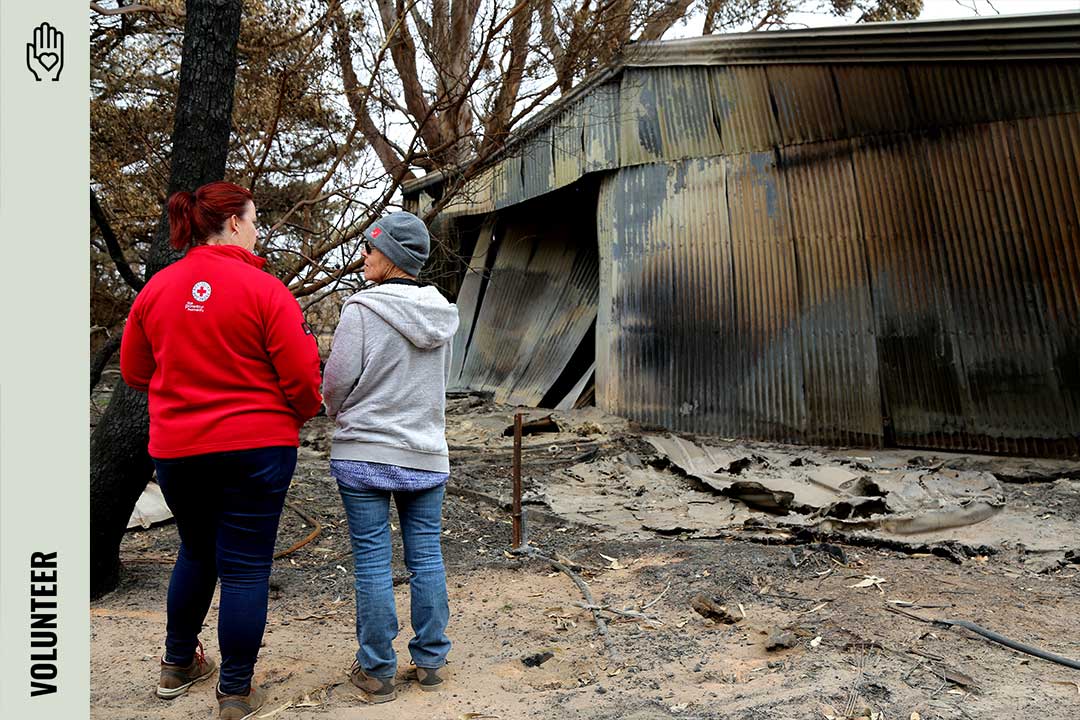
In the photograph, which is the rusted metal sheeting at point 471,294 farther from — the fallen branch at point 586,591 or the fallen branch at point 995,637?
the fallen branch at point 995,637

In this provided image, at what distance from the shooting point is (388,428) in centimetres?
339

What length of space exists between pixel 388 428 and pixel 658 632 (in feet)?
5.56

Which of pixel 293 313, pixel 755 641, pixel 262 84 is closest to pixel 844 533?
pixel 755 641

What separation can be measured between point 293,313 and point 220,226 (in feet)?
1.40

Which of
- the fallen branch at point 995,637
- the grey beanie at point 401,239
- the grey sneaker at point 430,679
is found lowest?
the fallen branch at point 995,637

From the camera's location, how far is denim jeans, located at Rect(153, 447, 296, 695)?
3139 mm

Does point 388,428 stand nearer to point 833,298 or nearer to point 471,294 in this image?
point 833,298

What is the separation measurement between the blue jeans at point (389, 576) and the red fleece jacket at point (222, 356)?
0.46m

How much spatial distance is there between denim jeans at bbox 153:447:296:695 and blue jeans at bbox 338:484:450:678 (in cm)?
31

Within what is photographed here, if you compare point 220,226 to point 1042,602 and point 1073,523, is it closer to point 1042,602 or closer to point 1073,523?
point 1042,602

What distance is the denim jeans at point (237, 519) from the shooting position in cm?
314

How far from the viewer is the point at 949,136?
25.4 ft

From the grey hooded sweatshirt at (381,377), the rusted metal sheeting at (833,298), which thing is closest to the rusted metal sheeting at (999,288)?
the rusted metal sheeting at (833,298)

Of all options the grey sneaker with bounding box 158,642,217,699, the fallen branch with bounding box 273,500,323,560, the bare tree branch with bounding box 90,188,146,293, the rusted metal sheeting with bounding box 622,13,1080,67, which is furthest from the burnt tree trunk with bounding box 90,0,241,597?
the rusted metal sheeting with bounding box 622,13,1080,67
